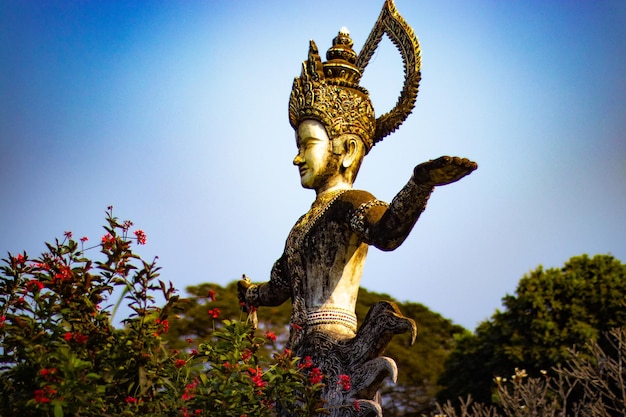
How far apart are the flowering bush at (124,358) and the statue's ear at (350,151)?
180cm

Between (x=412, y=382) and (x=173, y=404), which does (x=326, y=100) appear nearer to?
(x=173, y=404)

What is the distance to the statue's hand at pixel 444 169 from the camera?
3922 mm

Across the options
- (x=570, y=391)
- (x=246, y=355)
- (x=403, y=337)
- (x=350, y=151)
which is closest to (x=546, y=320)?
(x=403, y=337)

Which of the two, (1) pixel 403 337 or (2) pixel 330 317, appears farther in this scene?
(1) pixel 403 337

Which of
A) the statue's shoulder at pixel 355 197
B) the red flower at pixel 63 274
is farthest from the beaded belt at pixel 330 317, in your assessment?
the red flower at pixel 63 274

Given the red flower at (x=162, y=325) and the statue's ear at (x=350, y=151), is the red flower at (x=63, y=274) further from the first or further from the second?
the statue's ear at (x=350, y=151)

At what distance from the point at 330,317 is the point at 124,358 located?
5.58ft

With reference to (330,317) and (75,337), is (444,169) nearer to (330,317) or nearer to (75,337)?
(330,317)

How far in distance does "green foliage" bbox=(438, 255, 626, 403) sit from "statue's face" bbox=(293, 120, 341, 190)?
1134 cm

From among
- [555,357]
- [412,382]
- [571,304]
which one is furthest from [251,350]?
[412,382]

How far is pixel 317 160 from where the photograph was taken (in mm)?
5207

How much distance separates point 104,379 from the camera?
338cm

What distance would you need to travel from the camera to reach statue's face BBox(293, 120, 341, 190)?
5.21 meters

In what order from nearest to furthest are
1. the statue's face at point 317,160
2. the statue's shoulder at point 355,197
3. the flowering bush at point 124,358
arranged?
the flowering bush at point 124,358 < the statue's shoulder at point 355,197 < the statue's face at point 317,160
